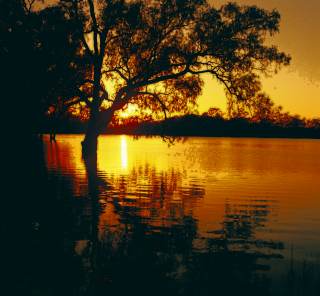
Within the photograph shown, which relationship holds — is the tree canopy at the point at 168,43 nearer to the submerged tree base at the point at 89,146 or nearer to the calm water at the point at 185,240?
the submerged tree base at the point at 89,146

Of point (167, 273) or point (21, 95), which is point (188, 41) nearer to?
point (21, 95)

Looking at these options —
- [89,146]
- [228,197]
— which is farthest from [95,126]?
[228,197]

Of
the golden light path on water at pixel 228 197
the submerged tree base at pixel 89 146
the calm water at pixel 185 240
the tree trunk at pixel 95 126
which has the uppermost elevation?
the tree trunk at pixel 95 126

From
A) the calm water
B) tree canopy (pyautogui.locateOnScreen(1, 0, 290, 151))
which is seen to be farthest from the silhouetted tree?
the calm water

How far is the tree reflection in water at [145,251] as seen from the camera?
7.45 m

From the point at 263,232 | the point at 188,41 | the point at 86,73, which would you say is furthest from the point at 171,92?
the point at 263,232

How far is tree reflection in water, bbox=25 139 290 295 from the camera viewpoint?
745 centimetres

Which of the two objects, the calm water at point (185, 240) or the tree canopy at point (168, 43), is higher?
the tree canopy at point (168, 43)

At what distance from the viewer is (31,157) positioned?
60.8 feet

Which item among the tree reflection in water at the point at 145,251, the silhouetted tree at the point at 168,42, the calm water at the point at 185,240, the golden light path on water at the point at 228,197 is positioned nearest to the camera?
the tree reflection in water at the point at 145,251

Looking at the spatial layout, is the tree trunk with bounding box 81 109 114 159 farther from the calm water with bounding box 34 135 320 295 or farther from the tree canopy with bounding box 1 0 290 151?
the calm water with bounding box 34 135 320 295

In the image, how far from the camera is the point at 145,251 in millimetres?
9453

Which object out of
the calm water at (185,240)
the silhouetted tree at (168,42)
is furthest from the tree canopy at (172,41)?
the calm water at (185,240)

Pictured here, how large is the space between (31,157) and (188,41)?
78.3ft
